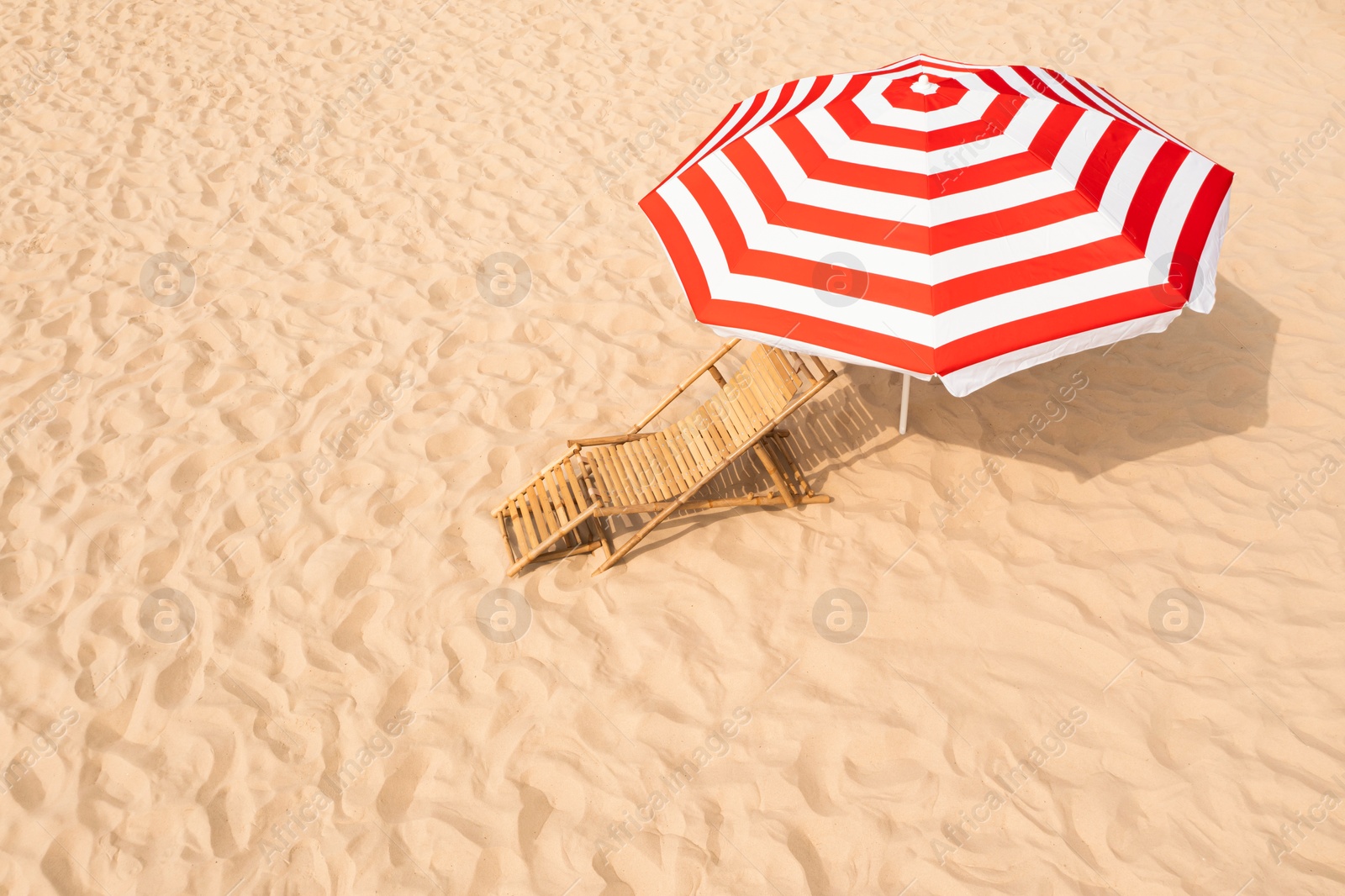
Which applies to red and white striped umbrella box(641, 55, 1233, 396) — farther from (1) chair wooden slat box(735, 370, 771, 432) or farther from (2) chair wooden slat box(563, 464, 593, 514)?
(2) chair wooden slat box(563, 464, 593, 514)

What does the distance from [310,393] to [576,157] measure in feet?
11.0

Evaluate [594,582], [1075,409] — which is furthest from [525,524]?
[1075,409]

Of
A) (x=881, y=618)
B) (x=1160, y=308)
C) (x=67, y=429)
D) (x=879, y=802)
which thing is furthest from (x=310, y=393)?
(x=1160, y=308)

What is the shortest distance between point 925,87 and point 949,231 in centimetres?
85

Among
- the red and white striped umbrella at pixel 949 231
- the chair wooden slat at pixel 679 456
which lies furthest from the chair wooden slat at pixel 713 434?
the red and white striped umbrella at pixel 949 231

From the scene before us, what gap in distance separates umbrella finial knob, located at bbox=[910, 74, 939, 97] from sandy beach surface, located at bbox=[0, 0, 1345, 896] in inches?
74.1

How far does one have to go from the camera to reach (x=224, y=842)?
147 inches

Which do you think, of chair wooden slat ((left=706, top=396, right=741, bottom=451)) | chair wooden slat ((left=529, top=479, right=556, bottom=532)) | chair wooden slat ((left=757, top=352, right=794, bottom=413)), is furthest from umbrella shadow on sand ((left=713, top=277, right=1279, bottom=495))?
chair wooden slat ((left=529, top=479, right=556, bottom=532))

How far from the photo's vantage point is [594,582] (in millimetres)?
4594

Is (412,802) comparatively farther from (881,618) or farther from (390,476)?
(881,618)

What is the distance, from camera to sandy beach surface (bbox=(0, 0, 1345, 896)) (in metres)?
3.62

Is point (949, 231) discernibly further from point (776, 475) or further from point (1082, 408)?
point (1082, 408)

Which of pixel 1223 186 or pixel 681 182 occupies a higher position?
pixel 681 182

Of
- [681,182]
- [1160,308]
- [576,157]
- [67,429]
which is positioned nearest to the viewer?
[1160,308]
